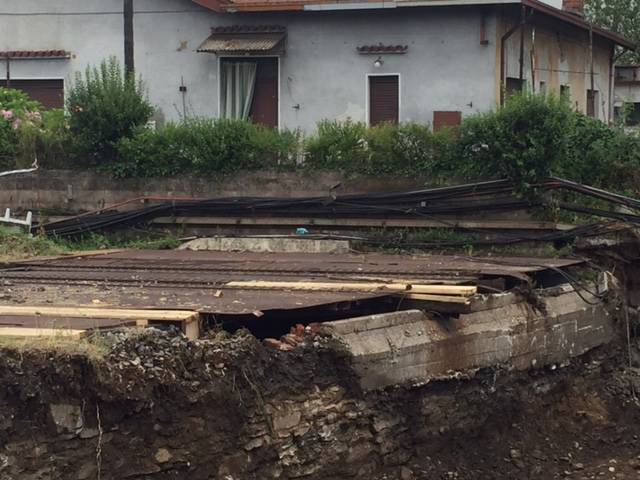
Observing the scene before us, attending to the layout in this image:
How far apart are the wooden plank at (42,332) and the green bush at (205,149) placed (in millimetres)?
7883

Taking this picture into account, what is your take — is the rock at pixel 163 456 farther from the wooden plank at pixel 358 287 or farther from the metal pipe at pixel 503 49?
the metal pipe at pixel 503 49

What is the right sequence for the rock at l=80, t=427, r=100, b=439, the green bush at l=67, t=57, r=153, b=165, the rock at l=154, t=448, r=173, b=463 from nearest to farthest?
1. the rock at l=80, t=427, r=100, b=439
2. the rock at l=154, t=448, r=173, b=463
3. the green bush at l=67, t=57, r=153, b=165

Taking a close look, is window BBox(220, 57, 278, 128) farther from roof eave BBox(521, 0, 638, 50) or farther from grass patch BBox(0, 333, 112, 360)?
grass patch BBox(0, 333, 112, 360)

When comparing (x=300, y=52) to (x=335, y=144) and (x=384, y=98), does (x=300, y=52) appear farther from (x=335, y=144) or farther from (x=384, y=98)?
(x=335, y=144)

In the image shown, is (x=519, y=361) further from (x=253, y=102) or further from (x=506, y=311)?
(x=253, y=102)

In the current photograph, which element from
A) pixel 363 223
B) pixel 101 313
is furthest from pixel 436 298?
pixel 363 223

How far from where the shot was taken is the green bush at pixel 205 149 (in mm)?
16266

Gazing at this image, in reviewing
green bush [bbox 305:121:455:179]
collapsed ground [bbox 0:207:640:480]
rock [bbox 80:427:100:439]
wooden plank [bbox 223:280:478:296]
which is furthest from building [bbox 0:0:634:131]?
rock [bbox 80:427:100:439]

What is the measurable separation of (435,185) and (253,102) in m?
6.80

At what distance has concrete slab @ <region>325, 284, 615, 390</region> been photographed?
10.1 meters

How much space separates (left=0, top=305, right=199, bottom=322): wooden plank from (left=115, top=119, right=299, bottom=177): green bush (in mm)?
6668

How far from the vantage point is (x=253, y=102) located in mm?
21188

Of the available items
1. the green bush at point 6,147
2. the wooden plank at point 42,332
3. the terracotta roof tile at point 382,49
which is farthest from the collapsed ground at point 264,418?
the terracotta roof tile at point 382,49

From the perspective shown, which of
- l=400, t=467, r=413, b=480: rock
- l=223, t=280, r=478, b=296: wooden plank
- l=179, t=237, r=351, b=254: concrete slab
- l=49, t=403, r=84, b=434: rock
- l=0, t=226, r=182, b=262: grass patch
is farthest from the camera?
l=179, t=237, r=351, b=254: concrete slab
